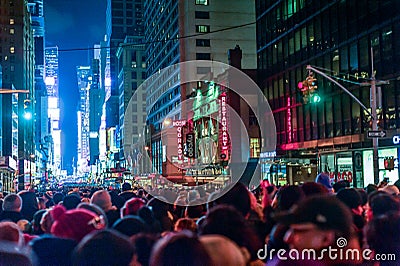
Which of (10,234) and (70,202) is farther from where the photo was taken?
(70,202)

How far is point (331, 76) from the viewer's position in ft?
121

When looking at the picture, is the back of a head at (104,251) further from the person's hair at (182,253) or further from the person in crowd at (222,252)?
the person in crowd at (222,252)

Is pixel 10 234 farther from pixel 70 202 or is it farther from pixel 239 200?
pixel 70 202

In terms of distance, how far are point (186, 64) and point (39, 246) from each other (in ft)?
310

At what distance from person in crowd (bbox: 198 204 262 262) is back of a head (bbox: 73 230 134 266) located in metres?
1.10

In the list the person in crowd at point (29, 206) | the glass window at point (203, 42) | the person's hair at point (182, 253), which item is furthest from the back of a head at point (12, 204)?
the glass window at point (203, 42)

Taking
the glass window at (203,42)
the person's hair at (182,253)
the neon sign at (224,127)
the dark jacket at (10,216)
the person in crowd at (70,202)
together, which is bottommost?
the dark jacket at (10,216)

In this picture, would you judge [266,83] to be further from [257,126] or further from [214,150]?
[214,150]

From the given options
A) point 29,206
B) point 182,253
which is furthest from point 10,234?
point 29,206

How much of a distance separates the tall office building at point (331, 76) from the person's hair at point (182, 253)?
67.0 ft

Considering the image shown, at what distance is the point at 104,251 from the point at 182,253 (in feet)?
2.21

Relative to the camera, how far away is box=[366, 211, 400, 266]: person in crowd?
602 cm

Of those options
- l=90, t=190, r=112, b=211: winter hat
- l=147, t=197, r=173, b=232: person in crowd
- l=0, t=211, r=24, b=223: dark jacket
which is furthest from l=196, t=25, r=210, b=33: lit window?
l=90, t=190, r=112, b=211: winter hat

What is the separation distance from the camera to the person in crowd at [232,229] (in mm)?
4887
